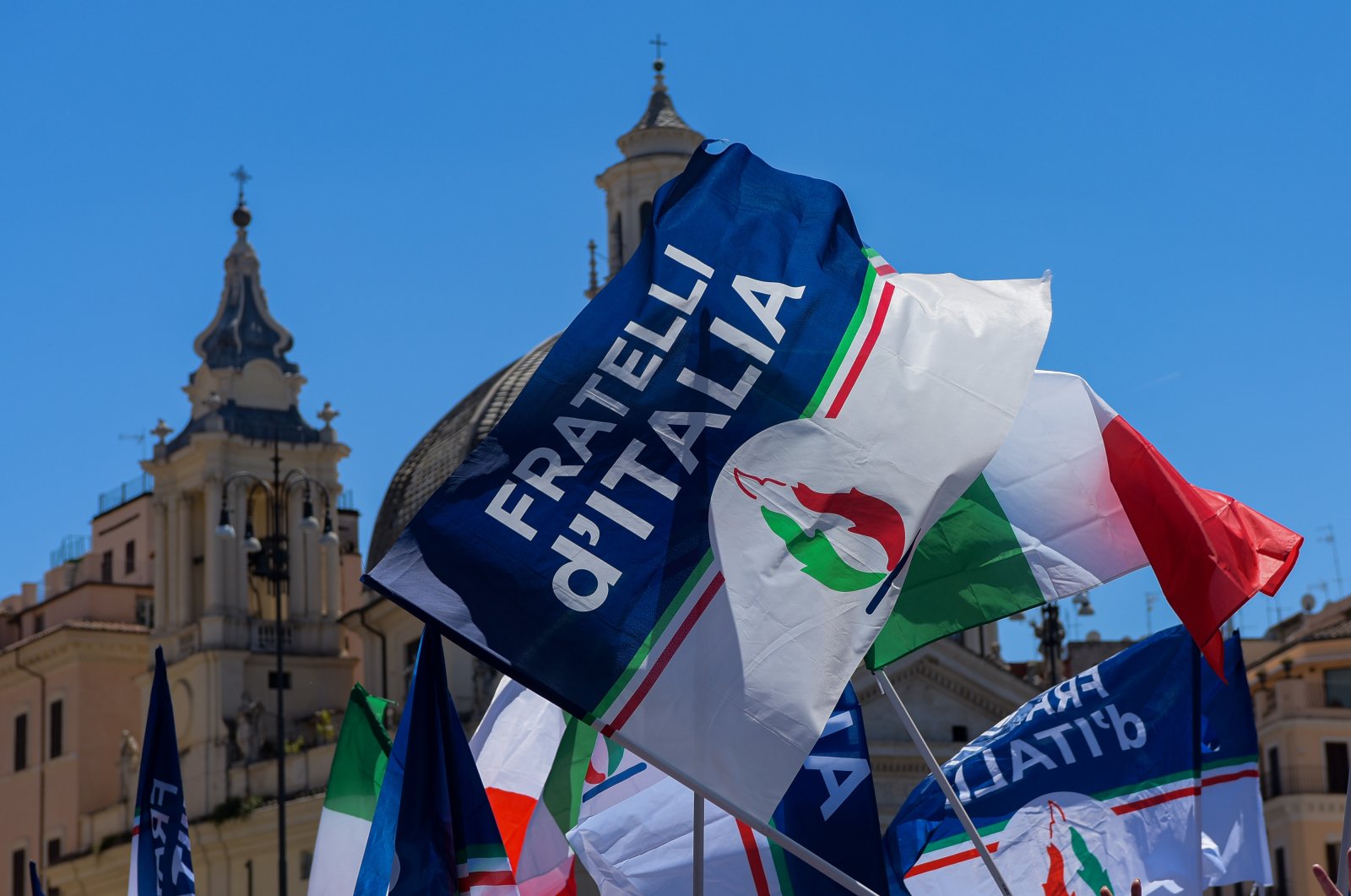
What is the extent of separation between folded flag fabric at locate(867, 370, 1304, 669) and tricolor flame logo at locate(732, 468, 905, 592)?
1243 mm

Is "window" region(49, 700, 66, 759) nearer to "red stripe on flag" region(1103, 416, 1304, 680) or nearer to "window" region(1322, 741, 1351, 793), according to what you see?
"window" region(1322, 741, 1351, 793)

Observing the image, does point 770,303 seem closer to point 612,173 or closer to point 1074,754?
point 1074,754

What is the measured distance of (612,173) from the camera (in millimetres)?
59250

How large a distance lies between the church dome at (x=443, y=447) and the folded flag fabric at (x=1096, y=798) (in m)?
36.2

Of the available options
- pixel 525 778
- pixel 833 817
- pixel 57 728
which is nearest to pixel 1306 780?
pixel 57 728

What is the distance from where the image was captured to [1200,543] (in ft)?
42.5

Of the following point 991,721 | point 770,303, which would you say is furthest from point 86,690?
point 770,303

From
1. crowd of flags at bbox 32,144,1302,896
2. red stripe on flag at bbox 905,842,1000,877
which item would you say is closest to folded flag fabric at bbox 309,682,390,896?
crowd of flags at bbox 32,144,1302,896

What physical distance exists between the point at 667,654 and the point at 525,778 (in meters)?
6.62

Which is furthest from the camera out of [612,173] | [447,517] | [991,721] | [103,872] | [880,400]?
[612,173]

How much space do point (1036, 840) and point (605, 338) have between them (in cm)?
559

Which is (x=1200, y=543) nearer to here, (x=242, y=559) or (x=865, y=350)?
(x=865, y=350)

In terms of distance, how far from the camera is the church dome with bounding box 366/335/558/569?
53.0 m

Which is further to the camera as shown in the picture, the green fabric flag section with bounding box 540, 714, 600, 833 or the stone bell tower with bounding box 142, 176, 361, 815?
the stone bell tower with bounding box 142, 176, 361, 815
